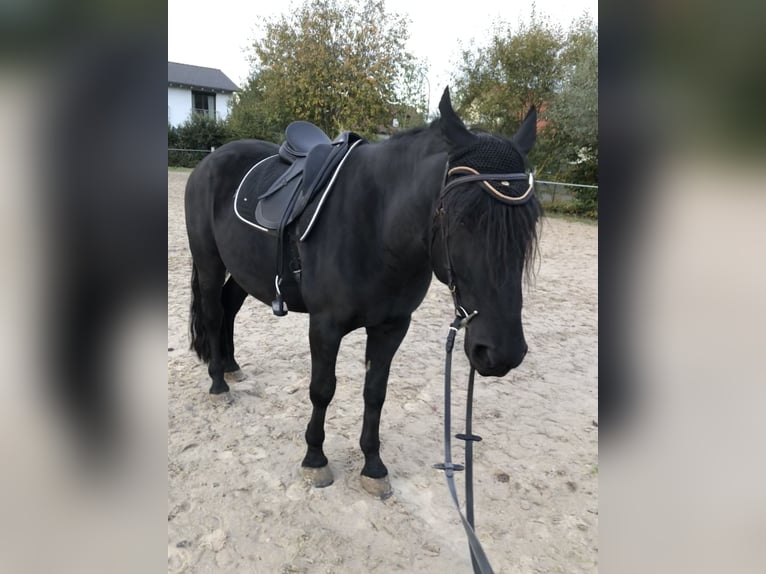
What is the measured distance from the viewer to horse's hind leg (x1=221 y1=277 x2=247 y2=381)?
3.79 m

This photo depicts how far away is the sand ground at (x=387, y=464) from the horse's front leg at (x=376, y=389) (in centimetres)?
9

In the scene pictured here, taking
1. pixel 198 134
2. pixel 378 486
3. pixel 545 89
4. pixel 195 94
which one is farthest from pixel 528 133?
Result: pixel 195 94

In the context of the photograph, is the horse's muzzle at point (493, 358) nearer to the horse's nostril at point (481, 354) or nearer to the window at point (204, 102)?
the horse's nostril at point (481, 354)

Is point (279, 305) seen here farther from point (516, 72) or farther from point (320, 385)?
point (516, 72)

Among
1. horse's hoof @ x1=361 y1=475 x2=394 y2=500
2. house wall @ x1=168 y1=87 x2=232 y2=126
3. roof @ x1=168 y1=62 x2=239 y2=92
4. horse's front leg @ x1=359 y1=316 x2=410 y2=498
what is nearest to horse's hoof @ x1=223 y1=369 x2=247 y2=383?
horse's front leg @ x1=359 y1=316 x2=410 y2=498

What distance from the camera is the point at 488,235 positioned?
1605 mm

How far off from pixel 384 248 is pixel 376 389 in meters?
0.87

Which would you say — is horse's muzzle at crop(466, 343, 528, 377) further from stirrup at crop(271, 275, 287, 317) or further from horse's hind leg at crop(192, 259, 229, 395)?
horse's hind leg at crop(192, 259, 229, 395)

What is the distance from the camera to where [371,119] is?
1992 centimetres

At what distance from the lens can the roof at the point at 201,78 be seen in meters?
40.6

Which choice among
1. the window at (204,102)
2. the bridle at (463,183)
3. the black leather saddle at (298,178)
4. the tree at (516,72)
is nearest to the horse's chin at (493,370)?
the bridle at (463,183)

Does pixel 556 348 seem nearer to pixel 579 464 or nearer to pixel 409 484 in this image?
pixel 579 464
